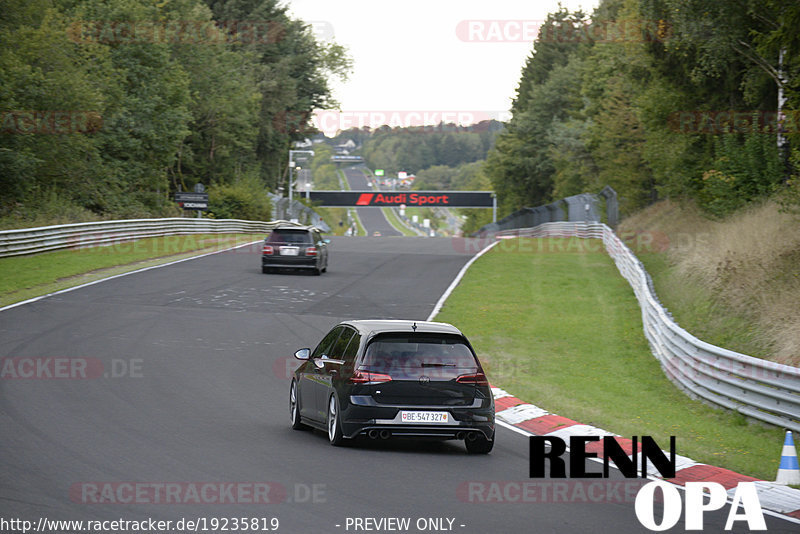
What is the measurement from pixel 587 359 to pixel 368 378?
32.3 feet

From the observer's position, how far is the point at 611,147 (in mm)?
→ 60906

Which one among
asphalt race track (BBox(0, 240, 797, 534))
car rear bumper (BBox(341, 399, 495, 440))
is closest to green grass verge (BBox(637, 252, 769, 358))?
asphalt race track (BBox(0, 240, 797, 534))

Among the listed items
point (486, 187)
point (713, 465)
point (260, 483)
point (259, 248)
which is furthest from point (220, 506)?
point (486, 187)

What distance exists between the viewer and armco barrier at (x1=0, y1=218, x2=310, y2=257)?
106 ft

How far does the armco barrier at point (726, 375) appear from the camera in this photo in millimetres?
12345

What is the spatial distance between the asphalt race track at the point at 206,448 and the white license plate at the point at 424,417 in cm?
37

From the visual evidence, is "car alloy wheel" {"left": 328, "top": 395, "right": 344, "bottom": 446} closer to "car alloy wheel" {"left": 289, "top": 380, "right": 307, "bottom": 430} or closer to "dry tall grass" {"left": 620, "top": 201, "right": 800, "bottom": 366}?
"car alloy wheel" {"left": 289, "top": 380, "right": 307, "bottom": 430}

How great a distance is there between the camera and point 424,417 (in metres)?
10.5

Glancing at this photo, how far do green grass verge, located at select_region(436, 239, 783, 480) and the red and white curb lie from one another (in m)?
0.31
